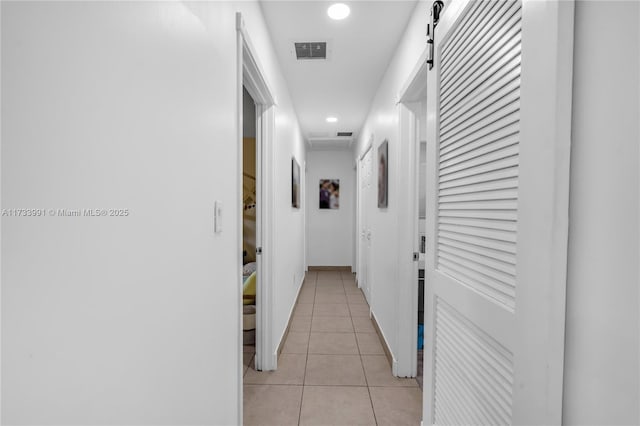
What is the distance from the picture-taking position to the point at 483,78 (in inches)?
38.3

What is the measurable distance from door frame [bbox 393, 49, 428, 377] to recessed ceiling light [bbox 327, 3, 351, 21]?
61cm

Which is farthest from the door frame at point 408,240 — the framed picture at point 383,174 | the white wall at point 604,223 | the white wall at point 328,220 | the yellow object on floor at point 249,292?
the white wall at point 328,220

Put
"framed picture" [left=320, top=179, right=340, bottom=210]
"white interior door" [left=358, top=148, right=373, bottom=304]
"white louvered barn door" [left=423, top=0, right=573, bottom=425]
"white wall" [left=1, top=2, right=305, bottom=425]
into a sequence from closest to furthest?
"white wall" [left=1, top=2, right=305, bottom=425] → "white louvered barn door" [left=423, top=0, right=573, bottom=425] → "white interior door" [left=358, top=148, right=373, bottom=304] → "framed picture" [left=320, top=179, right=340, bottom=210]

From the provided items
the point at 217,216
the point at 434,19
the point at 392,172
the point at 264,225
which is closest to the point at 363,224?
the point at 392,172

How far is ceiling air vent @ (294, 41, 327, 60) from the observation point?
2.40m

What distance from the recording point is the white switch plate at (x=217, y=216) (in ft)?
3.87

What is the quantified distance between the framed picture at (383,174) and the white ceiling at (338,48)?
28.0 inches

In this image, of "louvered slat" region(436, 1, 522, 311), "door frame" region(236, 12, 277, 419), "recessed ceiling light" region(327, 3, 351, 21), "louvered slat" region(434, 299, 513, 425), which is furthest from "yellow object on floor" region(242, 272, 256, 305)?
"recessed ceiling light" region(327, 3, 351, 21)

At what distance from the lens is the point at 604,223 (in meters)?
0.61

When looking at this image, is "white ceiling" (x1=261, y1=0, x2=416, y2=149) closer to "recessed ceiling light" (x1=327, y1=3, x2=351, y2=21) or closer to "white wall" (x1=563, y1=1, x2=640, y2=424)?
"recessed ceiling light" (x1=327, y1=3, x2=351, y2=21)

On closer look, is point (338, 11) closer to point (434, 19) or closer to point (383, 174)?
point (434, 19)

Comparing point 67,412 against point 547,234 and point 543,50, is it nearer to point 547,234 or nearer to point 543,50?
point 547,234

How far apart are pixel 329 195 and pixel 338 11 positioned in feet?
14.5

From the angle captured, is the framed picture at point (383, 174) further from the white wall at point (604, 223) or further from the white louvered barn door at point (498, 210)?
the white wall at point (604, 223)
